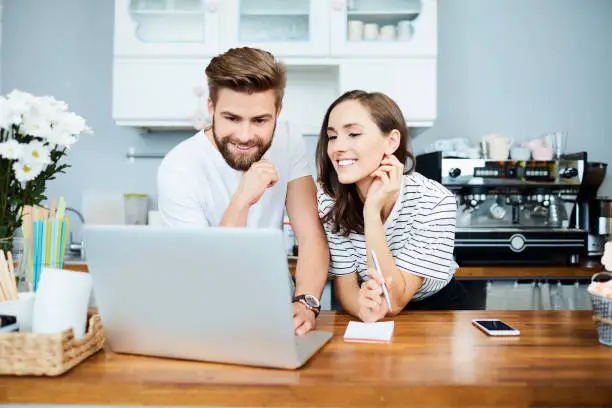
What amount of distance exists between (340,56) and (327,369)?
2.13 metres

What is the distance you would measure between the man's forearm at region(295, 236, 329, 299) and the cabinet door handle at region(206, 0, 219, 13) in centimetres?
166

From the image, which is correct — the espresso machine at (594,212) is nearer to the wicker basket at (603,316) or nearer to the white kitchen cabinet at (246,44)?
the white kitchen cabinet at (246,44)

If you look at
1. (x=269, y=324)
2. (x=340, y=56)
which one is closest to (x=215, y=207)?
(x=269, y=324)

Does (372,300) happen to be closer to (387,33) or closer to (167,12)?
(387,33)

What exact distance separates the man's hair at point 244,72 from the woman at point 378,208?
21 centimetres

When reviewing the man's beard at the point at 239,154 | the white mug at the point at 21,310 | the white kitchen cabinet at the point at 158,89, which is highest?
the white kitchen cabinet at the point at 158,89

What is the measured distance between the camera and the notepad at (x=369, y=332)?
3.52ft

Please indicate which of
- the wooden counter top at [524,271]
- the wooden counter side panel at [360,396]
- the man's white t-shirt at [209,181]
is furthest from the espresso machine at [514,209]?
the wooden counter side panel at [360,396]

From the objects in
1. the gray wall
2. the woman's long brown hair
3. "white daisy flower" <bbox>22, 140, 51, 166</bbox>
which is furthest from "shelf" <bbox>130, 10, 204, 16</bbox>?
"white daisy flower" <bbox>22, 140, 51, 166</bbox>

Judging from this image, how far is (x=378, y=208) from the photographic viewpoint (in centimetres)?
141

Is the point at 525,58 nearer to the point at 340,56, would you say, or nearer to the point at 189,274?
the point at 340,56

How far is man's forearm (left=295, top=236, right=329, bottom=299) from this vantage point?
1.40 m

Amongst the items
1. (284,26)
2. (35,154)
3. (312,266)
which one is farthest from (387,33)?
(35,154)

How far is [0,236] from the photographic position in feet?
3.26
